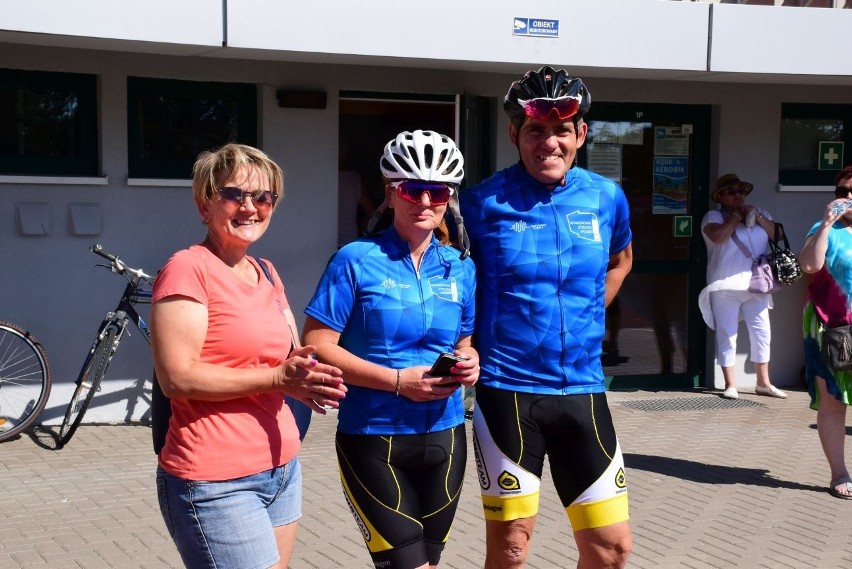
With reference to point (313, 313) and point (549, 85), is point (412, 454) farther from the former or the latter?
point (549, 85)

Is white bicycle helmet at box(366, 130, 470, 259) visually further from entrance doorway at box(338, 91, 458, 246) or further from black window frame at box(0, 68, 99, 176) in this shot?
entrance doorway at box(338, 91, 458, 246)

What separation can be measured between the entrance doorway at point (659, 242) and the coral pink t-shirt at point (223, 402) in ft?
24.7

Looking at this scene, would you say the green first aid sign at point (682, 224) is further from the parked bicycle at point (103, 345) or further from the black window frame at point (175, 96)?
the parked bicycle at point (103, 345)

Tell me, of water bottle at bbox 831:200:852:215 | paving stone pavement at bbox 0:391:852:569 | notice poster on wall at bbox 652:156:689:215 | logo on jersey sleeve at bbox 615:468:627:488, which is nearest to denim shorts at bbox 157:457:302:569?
logo on jersey sleeve at bbox 615:468:627:488

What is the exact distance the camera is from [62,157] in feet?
28.0

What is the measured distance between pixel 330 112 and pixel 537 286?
17.9 ft

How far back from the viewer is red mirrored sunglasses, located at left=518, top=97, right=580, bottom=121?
4.03m

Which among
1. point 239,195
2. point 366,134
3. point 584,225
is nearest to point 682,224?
point 366,134

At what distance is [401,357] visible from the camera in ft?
11.9

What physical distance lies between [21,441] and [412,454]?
17.2 feet

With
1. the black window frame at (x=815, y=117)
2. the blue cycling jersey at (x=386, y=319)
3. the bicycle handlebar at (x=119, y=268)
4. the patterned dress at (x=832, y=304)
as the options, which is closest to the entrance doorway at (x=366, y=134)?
the bicycle handlebar at (x=119, y=268)

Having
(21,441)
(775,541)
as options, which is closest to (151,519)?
(21,441)

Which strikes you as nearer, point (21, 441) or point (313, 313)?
point (313, 313)

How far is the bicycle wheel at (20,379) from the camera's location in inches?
311
